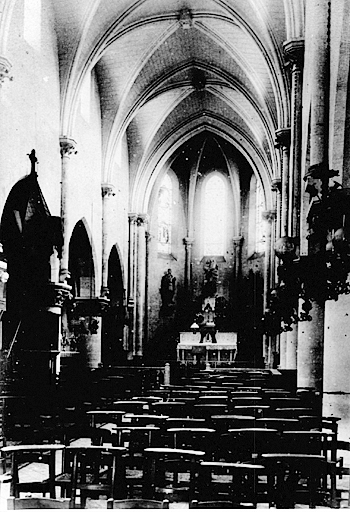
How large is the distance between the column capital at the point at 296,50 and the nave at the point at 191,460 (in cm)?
999

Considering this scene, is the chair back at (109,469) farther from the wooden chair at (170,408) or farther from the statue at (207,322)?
the statue at (207,322)

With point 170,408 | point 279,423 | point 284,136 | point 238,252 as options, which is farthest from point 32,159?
point 238,252

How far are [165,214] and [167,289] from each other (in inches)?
179

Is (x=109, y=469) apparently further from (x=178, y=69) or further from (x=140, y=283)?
(x=140, y=283)

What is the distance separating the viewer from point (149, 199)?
124 feet

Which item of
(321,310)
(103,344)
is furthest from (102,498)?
(103,344)

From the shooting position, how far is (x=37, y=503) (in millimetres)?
4777

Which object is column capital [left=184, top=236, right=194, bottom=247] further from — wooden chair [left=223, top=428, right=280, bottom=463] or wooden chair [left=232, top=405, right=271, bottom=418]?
wooden chair [left=223, top=428, right=280, bottom=463]

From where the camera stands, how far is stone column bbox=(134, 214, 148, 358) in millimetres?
35031

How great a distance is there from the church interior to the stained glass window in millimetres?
140

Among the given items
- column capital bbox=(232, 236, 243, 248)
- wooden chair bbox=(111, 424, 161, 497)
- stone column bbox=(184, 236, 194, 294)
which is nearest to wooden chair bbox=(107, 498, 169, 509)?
wooden chair bbox=(111, 424, 161, 497)

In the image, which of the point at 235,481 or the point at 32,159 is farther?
the point at 32,159

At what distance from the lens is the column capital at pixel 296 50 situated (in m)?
18.0

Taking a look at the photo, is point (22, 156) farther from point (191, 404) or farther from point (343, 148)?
point (191, 404)
